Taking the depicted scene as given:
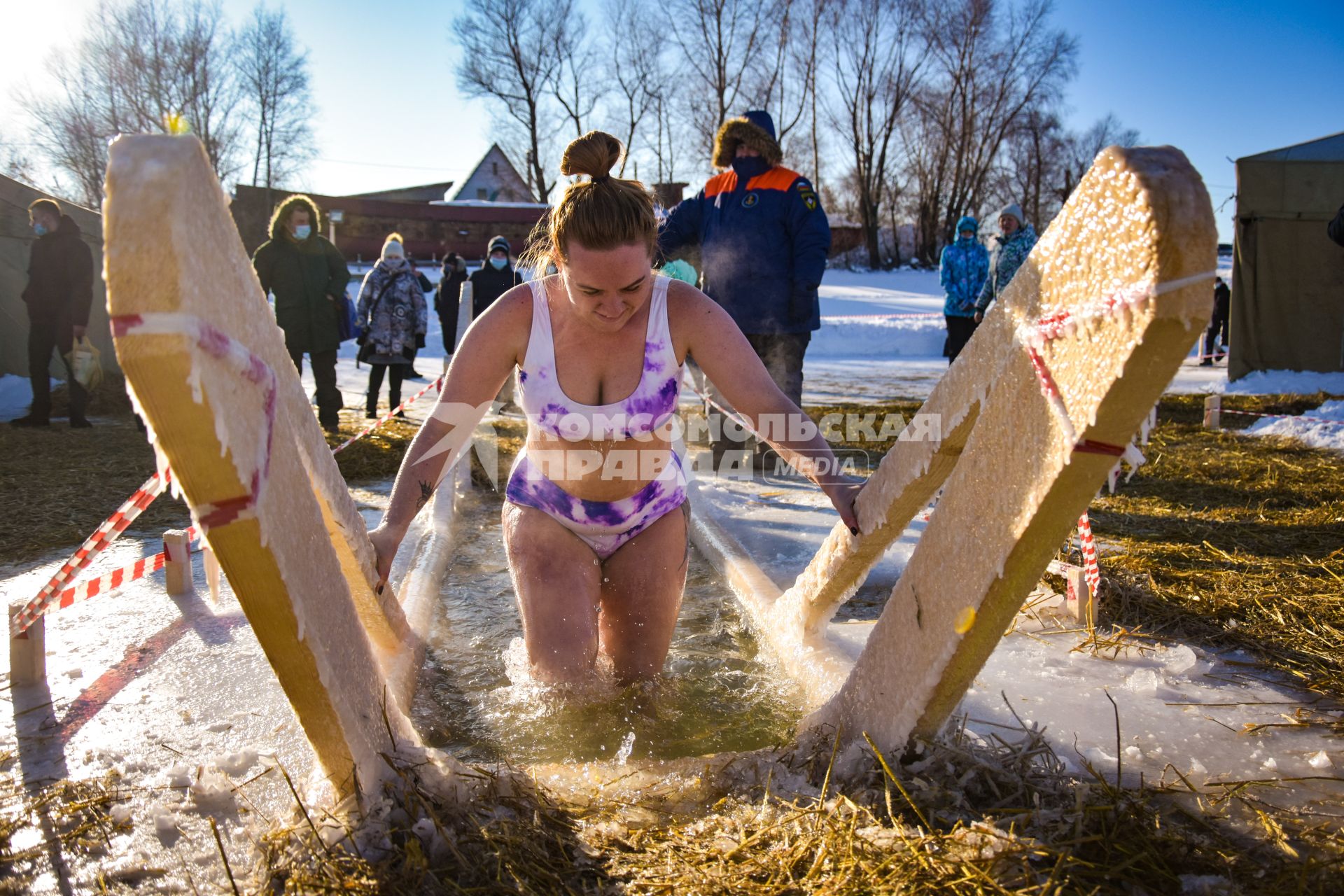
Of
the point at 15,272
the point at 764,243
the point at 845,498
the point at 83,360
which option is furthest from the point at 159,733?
the point at 15,272

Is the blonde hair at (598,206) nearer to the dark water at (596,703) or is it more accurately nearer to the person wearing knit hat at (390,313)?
the dark water at (596,703)

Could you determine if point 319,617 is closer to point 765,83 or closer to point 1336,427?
point 1336,427

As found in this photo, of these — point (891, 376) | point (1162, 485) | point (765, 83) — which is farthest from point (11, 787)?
point (765, 83)

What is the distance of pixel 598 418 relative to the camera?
2510mm

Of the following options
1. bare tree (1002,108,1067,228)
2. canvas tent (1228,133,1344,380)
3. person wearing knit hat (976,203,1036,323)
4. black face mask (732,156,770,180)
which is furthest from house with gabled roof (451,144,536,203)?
black face mask (732,156,770,180)

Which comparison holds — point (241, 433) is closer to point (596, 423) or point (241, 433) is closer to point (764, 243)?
point (596, 423)

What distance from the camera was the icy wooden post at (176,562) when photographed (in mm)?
3215

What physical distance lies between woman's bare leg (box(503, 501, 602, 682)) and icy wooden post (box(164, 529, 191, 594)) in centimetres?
146

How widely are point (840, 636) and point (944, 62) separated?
126ft

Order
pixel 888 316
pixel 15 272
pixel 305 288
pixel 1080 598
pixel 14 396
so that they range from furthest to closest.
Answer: pixel 888 316 → pixel 15 272 → pixel 14 396 → pixel 305 288 → pixel 1080 598

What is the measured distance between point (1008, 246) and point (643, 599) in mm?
6121

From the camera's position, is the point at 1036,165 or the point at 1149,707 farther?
the point at 1036,165

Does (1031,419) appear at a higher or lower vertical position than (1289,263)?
lower

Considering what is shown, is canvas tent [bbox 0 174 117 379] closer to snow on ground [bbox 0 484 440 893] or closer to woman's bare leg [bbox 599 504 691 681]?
snow on ground [bbox 0 484 440 893]
